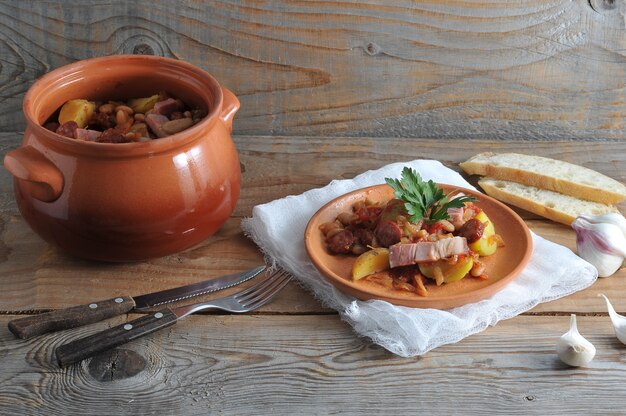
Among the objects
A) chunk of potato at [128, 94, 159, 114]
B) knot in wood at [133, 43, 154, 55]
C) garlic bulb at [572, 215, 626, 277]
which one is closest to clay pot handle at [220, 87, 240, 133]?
chunk of potato at [128, 94, 159, 114]

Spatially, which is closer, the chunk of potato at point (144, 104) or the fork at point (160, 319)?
the fork at point (160, 319)

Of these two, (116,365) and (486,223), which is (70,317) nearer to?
(116,365)

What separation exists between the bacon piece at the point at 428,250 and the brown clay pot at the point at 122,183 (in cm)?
34

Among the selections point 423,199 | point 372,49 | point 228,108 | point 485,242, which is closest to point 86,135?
point 228,108

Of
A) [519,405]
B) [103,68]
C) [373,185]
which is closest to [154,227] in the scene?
[103,68]

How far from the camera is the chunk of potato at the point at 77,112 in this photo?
1446 mm

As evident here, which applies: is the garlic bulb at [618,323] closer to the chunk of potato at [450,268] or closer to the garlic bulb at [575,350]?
the garlic bulb at [575,350]

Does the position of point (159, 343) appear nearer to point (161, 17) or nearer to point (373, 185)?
point (373, 185)

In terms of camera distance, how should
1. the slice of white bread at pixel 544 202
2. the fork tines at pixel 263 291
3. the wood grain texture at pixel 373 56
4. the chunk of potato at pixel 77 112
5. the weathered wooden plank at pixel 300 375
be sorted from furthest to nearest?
the wood grain texture at pixel 373 56
the slice of white bread at pixel 544 202
the chunk of potato at pixel 77 112
the fork tines at pixel 263 291
the weathered wooden plank at pixel 300 375

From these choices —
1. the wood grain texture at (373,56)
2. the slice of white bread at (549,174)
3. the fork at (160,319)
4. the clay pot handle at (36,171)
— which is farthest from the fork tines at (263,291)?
the wood grain texture at (373,56)

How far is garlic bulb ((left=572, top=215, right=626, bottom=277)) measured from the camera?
143 cm

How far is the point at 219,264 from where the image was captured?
1461 millimetres

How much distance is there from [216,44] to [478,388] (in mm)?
1094

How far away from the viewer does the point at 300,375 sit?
1187 mm
